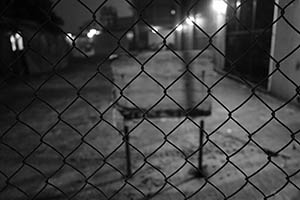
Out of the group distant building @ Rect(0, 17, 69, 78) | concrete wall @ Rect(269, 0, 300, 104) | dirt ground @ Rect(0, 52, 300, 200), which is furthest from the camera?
distant building @ Rect(0, 17, 69, 78)

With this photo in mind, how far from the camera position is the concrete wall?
456 cm

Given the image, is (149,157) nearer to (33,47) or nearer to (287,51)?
(287,51)

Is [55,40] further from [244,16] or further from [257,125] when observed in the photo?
[257,125]

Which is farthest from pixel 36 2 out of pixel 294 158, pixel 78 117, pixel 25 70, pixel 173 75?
pixel 294 158

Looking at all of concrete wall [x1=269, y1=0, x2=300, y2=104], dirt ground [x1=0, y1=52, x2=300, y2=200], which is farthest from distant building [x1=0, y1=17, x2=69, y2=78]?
concrete wall [x1=269, y1=0, x2=300, y2=104]

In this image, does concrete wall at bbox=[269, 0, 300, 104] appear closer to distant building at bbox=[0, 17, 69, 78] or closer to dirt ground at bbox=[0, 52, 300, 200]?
dirt ground at bbox=[0, 52, 300, 200]

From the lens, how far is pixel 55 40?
589 inches

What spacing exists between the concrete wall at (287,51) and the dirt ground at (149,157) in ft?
1.03

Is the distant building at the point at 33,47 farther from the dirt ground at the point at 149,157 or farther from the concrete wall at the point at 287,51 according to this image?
the concrete wall at the point at 287,51

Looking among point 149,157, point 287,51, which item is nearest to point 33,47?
point 149,157

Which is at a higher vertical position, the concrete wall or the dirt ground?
the concrete wall

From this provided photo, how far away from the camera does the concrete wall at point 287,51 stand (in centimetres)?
456

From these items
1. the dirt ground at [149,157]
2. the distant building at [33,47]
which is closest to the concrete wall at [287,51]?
the dirt ground at [149,157]

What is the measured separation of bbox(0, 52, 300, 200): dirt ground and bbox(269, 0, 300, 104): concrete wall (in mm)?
313
